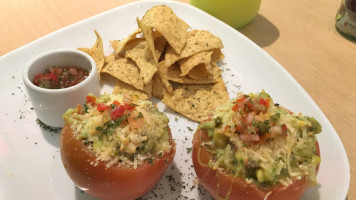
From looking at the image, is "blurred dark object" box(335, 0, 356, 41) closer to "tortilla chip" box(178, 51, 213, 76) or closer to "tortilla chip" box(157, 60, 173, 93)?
"tortilla chip" box(178, 51, 213, 76)

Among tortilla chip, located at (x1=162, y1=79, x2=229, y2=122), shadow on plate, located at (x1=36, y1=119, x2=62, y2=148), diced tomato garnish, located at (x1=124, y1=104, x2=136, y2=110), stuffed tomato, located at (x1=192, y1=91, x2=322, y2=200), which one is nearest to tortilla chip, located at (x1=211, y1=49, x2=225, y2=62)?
tortilla chip, located at (x1=162, y1=79, x2=229, y2=122)

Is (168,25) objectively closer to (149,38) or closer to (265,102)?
(149,38)

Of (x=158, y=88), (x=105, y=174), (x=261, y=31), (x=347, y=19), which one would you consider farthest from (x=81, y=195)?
(x=347, y=19)

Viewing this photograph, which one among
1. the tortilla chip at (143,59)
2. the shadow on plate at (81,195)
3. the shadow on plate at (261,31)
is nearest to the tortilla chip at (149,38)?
the tortilla chip at (143,59)

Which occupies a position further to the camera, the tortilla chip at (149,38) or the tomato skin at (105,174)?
the tortilla chip at (149,38)

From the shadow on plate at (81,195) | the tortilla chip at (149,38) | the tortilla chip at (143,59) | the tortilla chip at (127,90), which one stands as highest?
the tortilla chip at (149,38)

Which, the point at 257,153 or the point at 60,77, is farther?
the point at 60,77

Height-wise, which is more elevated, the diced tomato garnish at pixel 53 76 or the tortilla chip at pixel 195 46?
the tortilla chip at pixel 195 46

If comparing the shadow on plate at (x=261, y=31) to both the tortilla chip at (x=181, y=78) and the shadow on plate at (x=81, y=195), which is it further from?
the shadow on plate at (x=81, y=195)
